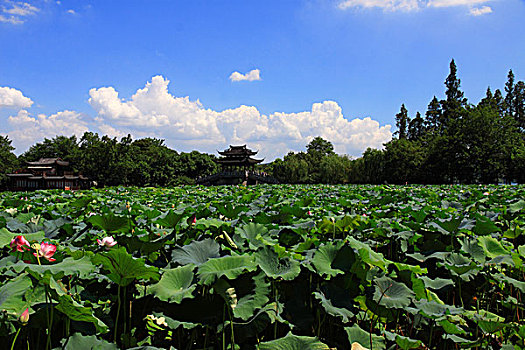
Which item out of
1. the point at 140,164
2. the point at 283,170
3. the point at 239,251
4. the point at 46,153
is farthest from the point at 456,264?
the point at 46,153

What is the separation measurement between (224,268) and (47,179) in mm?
48059

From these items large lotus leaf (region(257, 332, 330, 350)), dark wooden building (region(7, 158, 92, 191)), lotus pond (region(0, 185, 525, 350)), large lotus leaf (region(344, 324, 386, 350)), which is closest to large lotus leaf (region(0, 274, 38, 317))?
lotus pond (region(0, 185, 525, 350))

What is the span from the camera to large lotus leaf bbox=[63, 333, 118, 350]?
3.32 feet

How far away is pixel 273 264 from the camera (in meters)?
1.26

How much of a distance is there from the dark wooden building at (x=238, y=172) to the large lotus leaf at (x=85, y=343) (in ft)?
105

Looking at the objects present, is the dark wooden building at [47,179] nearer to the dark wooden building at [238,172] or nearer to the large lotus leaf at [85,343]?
the dark wooden building at [238,172]

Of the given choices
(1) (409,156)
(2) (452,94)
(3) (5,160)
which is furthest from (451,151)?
(3) (5,160)

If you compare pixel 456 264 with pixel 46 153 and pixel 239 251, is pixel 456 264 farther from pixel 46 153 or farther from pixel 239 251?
pixel 46 153

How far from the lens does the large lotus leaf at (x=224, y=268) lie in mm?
1046

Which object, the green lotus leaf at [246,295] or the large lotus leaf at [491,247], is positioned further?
the large lotus leaf at [491,247]

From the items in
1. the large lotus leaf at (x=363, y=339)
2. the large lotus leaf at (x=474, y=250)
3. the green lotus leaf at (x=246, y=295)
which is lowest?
the large lotus leaf at (x=363, y=339)

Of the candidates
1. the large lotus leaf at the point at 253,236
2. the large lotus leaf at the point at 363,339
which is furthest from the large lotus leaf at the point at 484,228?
the large lotus leaf at the point at 253,236

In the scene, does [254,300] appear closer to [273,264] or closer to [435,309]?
[273,264]

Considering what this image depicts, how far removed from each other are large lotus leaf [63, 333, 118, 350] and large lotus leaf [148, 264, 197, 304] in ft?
0.64
